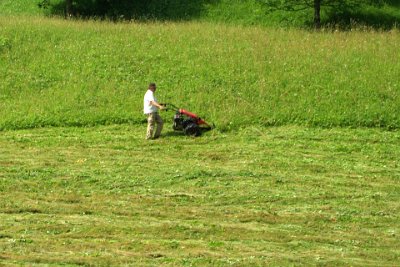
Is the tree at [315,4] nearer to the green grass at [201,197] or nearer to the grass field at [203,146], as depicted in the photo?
the grass field at [203,146]

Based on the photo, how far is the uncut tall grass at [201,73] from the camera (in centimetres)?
2341

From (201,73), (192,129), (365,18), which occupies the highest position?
(365,18)

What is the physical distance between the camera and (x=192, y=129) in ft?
71.2

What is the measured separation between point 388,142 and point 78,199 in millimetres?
9344

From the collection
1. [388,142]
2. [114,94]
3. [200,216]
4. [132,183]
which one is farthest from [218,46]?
[200,216]

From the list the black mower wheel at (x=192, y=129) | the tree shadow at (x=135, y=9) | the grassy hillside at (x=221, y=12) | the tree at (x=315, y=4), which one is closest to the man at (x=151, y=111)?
the black mower wheel at (x=192, y=129)

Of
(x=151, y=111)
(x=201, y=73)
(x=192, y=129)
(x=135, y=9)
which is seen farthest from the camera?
(x=135, y=9)

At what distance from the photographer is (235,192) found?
54.4 feet

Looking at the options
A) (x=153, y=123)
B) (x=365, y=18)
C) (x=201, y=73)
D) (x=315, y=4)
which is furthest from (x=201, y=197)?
(x=365, y=18)

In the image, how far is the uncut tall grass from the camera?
23.4 metres

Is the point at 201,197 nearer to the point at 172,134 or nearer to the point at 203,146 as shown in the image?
the point at 203,146

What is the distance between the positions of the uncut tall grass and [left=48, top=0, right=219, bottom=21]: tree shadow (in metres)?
5.01

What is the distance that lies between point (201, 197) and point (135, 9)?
21.9 m

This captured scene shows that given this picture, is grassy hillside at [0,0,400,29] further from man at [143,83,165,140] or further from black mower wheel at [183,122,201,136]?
man at [143,83,165,140]
